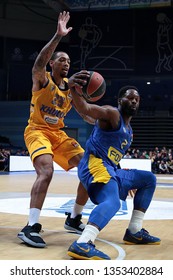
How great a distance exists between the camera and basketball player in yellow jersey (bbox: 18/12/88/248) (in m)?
4.01

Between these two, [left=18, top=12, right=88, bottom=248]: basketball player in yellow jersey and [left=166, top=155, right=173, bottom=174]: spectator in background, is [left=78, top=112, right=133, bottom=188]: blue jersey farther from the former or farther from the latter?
[left=166, top=155, right=173, bottom=174]: spectator in background

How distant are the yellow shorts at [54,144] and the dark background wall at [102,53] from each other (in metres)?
20.4

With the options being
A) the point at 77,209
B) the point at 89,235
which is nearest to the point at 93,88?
the point at 89,235

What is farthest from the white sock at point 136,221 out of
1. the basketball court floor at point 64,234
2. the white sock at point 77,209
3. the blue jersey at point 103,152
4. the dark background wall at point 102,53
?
the dark background wall at point 102,53

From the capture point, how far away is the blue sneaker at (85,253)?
3076mm

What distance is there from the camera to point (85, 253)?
3090 millimetres

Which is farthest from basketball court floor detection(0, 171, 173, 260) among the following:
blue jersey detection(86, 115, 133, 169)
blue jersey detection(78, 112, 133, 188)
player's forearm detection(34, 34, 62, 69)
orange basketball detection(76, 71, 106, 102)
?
player's forearm detection(34, 34, 62, 69)

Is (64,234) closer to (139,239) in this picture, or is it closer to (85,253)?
(139,239)

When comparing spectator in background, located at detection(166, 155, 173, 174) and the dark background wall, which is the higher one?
the dark background wall

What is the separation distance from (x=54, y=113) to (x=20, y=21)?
2461 cm

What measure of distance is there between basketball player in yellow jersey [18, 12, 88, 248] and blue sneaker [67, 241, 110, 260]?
0.89 metres

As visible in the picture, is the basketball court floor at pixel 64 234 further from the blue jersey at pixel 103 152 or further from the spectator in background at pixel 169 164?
the spectator in background at pixel 169 164

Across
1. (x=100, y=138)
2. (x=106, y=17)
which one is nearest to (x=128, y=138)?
(x=100, y=138)

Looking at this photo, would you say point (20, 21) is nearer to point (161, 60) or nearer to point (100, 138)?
point (161, 60)
